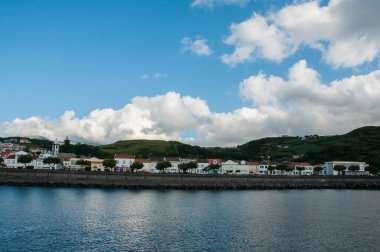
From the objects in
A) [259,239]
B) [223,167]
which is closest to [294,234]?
[259,239]

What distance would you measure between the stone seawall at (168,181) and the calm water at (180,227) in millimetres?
42833

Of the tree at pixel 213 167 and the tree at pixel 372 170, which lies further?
the tree at pixel 372 170

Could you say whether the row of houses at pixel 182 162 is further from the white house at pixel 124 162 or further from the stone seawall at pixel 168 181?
the stone seawall at pixel 168 181

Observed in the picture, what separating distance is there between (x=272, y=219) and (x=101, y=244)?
28.3m

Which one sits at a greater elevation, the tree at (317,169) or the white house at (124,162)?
the white house at (124,162)

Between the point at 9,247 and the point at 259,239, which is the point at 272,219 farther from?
the point at 9,247

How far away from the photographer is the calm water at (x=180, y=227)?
123ft

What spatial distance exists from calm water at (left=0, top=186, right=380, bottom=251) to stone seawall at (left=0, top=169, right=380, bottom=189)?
141 ft

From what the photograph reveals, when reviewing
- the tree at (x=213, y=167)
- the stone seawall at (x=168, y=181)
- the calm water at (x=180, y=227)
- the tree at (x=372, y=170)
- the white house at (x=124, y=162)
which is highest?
the white house at (x=124, y=162)

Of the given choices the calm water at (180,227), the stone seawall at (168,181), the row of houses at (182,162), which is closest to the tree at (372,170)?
the row of houses at (182,162)

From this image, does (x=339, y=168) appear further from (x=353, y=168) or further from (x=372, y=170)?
(x=372, y=170)

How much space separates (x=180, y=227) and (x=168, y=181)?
238 feet

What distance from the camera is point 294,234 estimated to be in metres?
44.4

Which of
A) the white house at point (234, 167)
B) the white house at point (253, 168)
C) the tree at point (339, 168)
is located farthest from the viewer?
the white house at point (253, 168)
